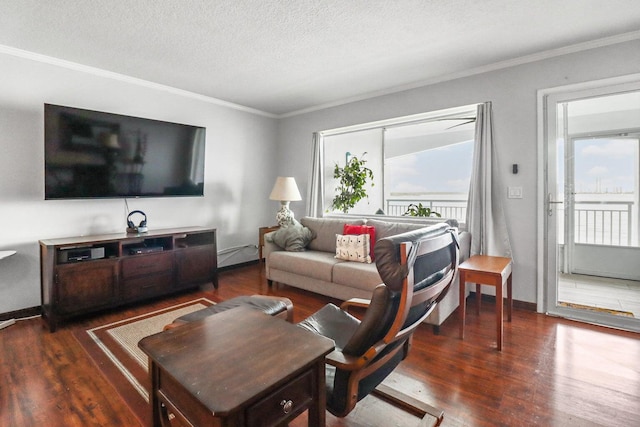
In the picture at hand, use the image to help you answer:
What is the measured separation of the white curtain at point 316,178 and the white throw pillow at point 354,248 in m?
1.36

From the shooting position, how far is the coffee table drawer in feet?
3.03

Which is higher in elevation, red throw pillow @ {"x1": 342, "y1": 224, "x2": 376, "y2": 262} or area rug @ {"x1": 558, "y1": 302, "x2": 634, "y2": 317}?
red throw pillow @ {"x1": 342, "y1": 224, "x2": 376, "y2": 262}

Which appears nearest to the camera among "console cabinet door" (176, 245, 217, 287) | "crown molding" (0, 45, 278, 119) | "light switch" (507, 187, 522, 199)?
"crown molding" (0, 45, 278, 119)

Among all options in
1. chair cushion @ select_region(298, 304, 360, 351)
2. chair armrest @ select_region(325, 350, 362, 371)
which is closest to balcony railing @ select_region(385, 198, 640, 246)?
chair cushion @ select_region(298, 304, 360, 351)

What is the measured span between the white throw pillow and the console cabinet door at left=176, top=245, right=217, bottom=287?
61.0 inches

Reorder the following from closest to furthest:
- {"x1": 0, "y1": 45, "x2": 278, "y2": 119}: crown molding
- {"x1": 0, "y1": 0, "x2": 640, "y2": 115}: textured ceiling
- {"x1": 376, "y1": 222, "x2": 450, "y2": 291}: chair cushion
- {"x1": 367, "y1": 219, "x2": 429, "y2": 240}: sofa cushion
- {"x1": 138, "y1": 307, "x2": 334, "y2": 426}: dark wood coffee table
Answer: {"x1": 138, "y1": 307, "x2": 334, "y2": 426}: dark wood coffee table < {"x1": 376, "y1": 222, "x2": 450, "y2": 291}: chair cushion < {"x1": 0, "y1": 0, "x2": 640, "y2": 115}: textured ceiling < {"x1": 0, "y1": 45, "x2": 278, "y2": 119}: crown molding < {"x1": 367, "y1": 219, "x2": 429, "y2": 240}: sofa cushion

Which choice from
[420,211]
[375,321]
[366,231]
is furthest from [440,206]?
[375,321]

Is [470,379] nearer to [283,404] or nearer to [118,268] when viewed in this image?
[283,404]

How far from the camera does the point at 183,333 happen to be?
4.30 ft

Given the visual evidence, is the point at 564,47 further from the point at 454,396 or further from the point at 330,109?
the point at 454,396

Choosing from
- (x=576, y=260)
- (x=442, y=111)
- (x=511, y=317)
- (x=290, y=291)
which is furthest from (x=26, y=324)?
(x=576, y=260)

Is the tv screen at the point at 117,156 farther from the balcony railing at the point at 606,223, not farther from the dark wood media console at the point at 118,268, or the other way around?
the balcony railing at the point at 606,223

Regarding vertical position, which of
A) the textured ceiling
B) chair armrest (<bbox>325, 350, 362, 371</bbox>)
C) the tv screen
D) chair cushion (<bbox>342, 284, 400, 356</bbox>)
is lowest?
chair armrest (<bbox>325, 350, 362, 371</bbox>)

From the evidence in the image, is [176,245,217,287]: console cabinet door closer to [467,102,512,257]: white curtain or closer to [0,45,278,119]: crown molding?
[0,45,278,119]: crown molding
